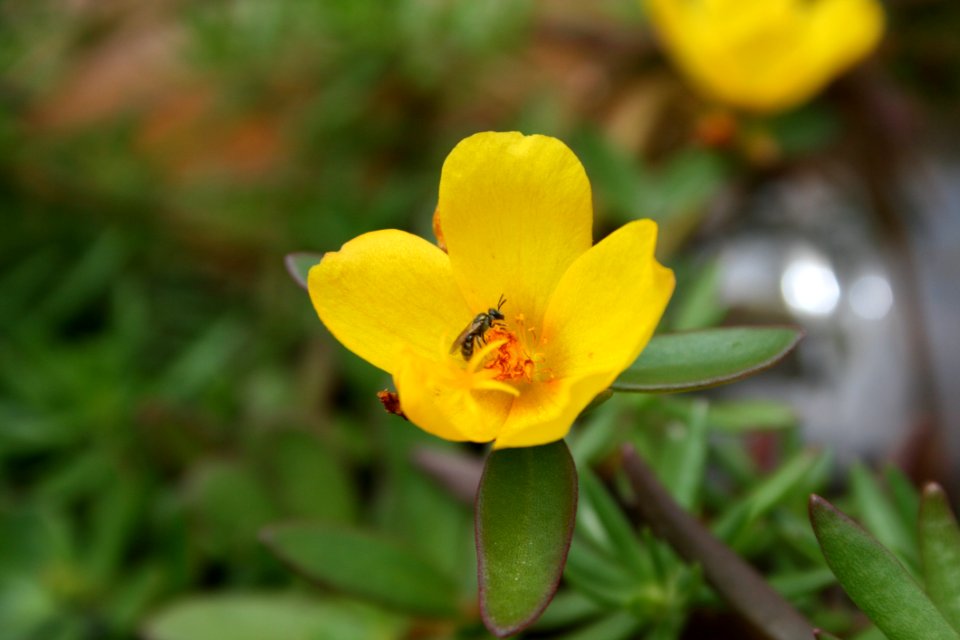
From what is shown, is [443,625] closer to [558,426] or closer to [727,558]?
[727,558]

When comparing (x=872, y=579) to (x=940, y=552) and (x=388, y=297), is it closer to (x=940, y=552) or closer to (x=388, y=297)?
(x=940, y=552)

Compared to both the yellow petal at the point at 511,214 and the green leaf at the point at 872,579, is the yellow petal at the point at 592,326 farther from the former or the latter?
the green leaf at the point at 872,579

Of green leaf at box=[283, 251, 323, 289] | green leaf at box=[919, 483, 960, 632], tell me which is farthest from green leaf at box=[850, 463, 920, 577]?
green leaf at box=[283, 251, 323, 289]

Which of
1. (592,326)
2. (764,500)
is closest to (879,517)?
(764,500)

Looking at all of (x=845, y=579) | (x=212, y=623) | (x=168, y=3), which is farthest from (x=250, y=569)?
(x=168, y=3)

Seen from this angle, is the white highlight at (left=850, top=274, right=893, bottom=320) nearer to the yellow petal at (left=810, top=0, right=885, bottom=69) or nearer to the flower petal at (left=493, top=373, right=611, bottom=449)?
the yellow petal at (left=810, top=0, right=885, bottom=69)

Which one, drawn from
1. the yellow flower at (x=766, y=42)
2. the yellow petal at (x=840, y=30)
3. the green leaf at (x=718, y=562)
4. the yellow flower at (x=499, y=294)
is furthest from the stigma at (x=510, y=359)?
the yellow petal at (x=840, y=30)
